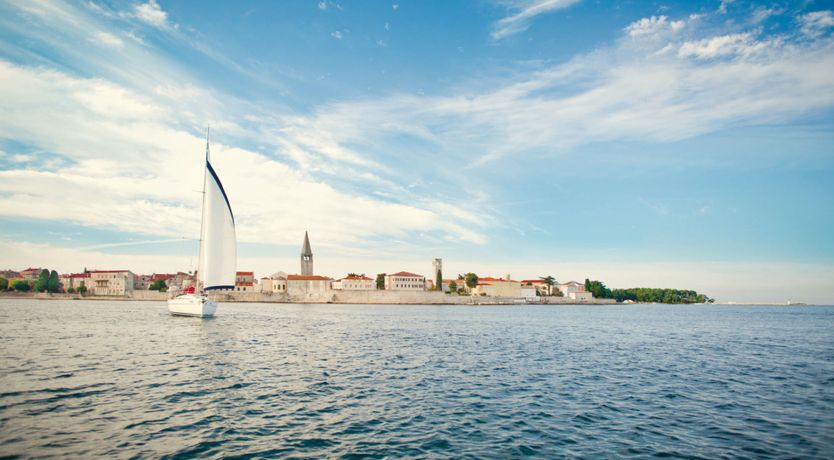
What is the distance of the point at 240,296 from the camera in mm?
146250

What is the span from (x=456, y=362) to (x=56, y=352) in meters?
23.2

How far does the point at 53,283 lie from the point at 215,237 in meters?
139

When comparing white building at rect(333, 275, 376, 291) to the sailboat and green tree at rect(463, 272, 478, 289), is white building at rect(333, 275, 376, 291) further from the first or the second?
the sailboat

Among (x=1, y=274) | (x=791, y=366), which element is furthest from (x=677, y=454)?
(x=1, y=274)

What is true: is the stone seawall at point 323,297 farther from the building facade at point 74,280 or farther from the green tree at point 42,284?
the building facade at point 74,280

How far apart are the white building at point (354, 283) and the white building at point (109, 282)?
72129mm

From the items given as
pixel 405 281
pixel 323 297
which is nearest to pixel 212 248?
pixel 323 297

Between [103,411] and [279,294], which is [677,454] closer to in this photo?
[103,411]

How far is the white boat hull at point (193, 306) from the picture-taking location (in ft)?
181

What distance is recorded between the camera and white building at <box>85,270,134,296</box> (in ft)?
526

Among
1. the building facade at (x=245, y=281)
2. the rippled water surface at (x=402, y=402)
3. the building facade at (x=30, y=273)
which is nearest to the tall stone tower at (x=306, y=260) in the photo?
the building facade at (x=245, y=281)

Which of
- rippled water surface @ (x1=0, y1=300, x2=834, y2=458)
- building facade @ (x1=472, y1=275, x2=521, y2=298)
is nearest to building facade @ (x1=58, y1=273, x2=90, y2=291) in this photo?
building facade @ (x1=472, y1=275, x2=521, y2=298)

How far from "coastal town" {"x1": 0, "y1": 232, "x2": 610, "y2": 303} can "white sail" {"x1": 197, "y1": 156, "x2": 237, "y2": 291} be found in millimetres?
80445

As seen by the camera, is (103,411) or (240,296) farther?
(240,296)
